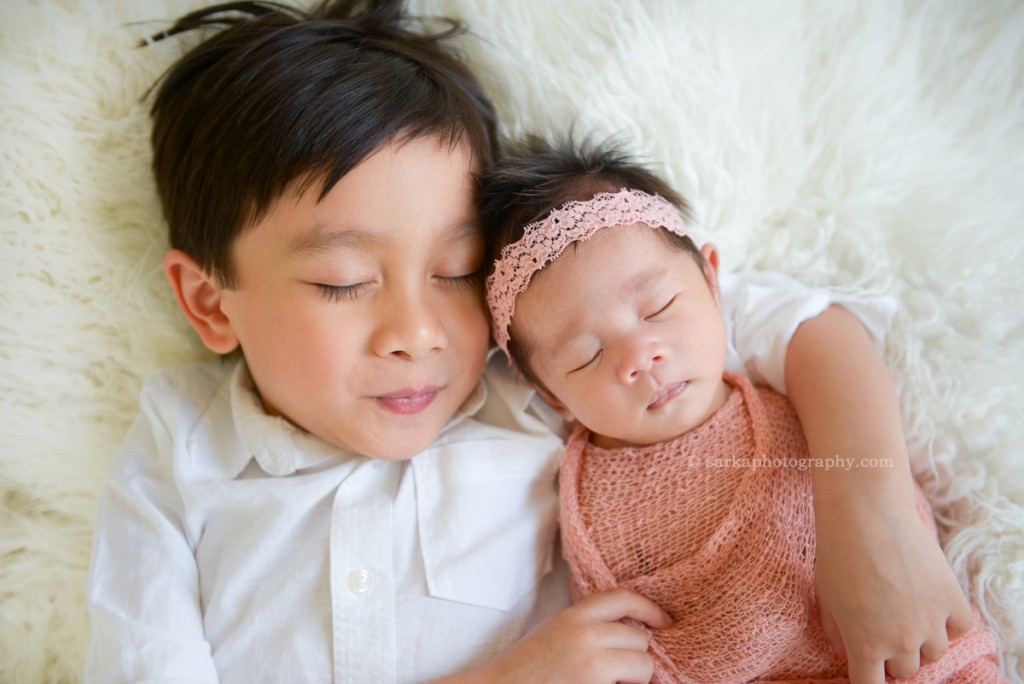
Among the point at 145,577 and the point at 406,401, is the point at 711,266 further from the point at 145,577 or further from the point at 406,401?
the point at 145,577

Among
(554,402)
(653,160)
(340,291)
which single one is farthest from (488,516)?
(653,160)

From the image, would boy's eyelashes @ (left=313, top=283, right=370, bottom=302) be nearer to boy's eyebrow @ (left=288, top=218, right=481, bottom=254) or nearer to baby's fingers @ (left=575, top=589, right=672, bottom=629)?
boy's eyebrow @ (left=288, top=218, right=481, bottom=254)

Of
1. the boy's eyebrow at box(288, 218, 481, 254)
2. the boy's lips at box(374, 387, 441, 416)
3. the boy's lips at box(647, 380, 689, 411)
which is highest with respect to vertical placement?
the boy's eyebrow at box(288, 218, 481, 254)

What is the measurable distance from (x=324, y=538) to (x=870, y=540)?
0.83m

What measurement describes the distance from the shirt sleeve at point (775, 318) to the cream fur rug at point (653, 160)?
4 cm

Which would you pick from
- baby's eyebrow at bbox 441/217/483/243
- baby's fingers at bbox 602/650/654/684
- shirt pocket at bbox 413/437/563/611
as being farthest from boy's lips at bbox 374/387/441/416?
baby's fingers at bbox 602/650/654/684

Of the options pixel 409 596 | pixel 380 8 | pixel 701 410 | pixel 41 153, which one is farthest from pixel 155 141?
pixel 701 410

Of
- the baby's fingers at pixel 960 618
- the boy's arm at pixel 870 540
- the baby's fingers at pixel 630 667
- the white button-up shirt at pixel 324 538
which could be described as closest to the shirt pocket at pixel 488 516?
the white button-up shirt at pixel 324 538

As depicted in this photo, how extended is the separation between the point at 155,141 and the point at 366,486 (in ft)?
2.30

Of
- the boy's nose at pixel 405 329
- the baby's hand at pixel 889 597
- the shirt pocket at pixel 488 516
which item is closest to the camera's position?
the baby's hand at pixel 889 597

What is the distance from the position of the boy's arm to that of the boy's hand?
270 millimetres

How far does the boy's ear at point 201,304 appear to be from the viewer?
4.58 feet

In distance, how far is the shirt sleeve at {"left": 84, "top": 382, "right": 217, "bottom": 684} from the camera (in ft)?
4.09

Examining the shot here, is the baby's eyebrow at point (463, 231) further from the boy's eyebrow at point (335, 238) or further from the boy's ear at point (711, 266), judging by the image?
the boy's ear at point (711, 266)
